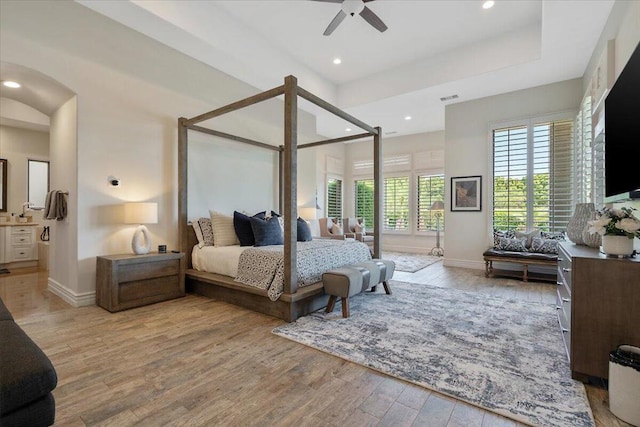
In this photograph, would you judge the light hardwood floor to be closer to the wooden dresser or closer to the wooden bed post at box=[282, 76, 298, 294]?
the wooden dresser

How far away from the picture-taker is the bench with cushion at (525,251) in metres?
4.77

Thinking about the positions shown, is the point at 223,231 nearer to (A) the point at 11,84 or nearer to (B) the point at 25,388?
(A) the point at 11,84

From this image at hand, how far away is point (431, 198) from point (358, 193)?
7.56ft

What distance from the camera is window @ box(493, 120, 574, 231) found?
5074 millimetres

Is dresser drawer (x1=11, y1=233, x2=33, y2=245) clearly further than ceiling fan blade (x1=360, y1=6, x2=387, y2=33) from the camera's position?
Yes

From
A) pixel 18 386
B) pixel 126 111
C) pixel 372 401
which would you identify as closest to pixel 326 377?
pixel 372 401

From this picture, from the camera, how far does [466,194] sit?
602 cm

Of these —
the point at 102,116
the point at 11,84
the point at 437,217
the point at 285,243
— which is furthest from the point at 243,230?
the point at 437,217

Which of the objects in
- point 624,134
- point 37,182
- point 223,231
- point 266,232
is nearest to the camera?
point 624,134

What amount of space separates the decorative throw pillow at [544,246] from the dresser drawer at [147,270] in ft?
18.1

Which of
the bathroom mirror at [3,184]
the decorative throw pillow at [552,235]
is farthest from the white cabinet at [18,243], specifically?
the decorative throw pillow at [552,235]

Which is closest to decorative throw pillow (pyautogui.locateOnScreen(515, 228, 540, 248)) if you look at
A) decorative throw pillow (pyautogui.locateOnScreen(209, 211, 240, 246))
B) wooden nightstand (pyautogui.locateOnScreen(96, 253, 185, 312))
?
decorative throw pillow (pyautogui.locateOnScreen(209, 211, 240, 246))

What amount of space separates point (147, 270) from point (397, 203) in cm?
698

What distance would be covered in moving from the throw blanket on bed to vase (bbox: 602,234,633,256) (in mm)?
2430
